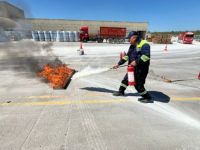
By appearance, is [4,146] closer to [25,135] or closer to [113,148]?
[25,135]

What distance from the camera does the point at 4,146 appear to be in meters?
4.11

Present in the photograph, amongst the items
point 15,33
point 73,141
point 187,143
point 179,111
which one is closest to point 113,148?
point 73,141

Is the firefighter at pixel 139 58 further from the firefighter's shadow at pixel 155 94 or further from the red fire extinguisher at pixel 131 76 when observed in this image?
the firefighter's shadow at pixel 155 94

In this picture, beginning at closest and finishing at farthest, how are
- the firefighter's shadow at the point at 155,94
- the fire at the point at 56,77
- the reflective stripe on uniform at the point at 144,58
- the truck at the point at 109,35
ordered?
the reflective stripe on uniform at the point at 144,58, the firefighter's shadow at the point at 155,94, the fire at the point at 56,77, the truck at the point at 109,35

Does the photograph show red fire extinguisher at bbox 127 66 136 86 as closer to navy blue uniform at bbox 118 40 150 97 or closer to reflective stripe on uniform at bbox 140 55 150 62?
navy blue uniform at bbox 118 40 150 97

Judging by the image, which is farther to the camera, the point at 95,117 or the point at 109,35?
the point at 109,35

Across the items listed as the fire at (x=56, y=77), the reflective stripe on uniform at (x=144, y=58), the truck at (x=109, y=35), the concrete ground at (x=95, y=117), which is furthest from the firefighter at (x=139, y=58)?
the truck at (x=109, y=35)

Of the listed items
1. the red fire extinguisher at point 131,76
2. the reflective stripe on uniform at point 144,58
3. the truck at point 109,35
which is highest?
the reflective stripe on uniform at point 144,58

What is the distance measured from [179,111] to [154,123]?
3.99 feet

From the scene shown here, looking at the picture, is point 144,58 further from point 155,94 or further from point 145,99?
point 155,94

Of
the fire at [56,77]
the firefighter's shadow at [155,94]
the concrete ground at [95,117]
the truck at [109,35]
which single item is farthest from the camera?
the truck at [109,35]

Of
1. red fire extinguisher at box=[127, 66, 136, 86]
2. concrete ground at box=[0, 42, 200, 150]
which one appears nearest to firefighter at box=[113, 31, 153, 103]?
red fire extinguisher at box=[127, 66, 136, 86]

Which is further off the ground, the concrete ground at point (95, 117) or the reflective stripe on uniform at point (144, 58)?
the reflective stripe on uniform at point (144, 58)

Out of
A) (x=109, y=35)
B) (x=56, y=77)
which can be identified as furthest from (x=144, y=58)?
(x=109, y=35)
